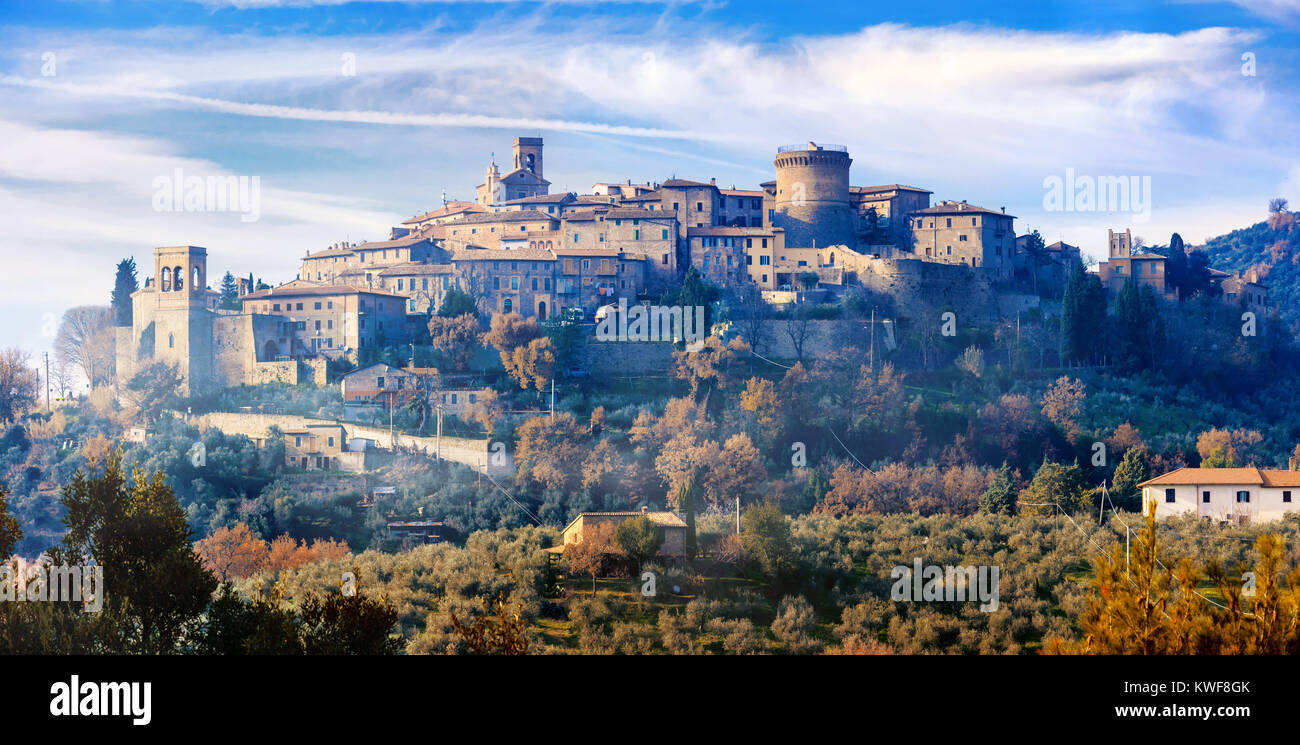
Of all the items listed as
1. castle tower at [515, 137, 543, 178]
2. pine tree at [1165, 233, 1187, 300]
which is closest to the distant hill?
pine tree at [1165, 233, 1187, 300]

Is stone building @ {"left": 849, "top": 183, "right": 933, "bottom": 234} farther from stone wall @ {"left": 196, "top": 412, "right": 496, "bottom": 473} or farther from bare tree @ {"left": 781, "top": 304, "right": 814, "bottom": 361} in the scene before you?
stone wall @ {"left": 196, "top": 412, "right": 496, "bottom": 473}

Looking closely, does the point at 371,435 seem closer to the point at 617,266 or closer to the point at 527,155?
the point at 617,266

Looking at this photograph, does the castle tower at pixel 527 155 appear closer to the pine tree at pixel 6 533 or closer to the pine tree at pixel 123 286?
the pine tree at pixel 123 286

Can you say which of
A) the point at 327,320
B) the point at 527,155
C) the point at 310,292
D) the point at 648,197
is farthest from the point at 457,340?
the point at 527,155

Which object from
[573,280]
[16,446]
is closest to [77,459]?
[16,446]

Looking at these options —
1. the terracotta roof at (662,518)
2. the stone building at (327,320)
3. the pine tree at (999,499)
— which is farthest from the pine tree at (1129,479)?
the stone building at (327,320)

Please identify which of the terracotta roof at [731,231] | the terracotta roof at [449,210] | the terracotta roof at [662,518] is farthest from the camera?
the terracotta roof at [449,210]
